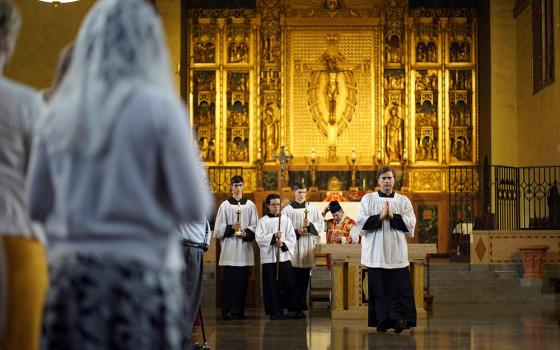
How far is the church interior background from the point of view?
2233cm

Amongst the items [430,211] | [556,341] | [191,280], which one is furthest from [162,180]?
[430,211]

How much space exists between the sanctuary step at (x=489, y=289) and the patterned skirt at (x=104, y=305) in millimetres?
14156

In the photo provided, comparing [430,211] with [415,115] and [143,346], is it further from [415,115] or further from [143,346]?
[143,346]

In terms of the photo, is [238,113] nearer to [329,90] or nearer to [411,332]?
[329,90]

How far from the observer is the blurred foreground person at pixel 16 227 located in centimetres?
376

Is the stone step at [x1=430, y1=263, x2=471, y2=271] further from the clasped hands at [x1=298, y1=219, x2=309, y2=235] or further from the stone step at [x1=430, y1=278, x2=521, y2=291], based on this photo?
the clasped hands at [x1=298, y1=219, x2=309, y2=235]

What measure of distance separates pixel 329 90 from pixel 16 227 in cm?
1932

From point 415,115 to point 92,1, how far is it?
345 inches

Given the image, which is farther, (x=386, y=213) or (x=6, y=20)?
(x=386, y=213)

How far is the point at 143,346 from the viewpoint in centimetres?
307

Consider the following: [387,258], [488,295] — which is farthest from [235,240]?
[488,295]

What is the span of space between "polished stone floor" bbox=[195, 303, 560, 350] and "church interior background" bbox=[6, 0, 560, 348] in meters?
7.34

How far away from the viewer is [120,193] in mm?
3100

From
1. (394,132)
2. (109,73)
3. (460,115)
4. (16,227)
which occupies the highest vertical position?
(460,115)
